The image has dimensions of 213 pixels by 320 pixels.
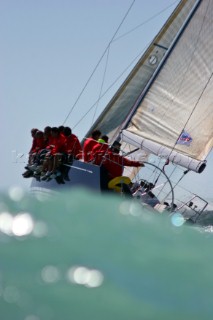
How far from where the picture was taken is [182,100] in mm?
11648

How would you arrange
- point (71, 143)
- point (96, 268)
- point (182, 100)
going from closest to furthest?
point (96, 268)
point (71, 143)
point (182, 100)

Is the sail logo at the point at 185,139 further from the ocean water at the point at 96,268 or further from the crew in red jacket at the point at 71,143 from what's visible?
the ocean water at the point at 96,268

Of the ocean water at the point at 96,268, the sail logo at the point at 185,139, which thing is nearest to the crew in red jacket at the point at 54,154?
the sail logo at the point at 185,139

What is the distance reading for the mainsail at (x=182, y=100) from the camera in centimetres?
1122

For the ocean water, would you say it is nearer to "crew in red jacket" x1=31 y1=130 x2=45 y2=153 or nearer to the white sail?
"crew in red jacket" x1=31 y1=130 x2=45 y2=153

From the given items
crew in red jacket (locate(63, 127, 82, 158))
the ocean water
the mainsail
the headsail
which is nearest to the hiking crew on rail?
crew in red jacket (locate(63, 127, 82, 158))

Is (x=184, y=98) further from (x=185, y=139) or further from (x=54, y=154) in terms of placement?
(x=54, y=154)

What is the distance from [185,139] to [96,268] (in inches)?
282

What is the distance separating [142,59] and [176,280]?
10.2m

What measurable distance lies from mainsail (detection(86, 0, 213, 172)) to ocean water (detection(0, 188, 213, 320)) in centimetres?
540

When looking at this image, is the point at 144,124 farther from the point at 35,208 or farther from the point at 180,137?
the point at 35,208

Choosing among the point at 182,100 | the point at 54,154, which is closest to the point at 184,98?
the point at 182,100

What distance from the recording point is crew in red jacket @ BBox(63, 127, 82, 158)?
10633 mm

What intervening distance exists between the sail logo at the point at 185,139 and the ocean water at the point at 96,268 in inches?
215
